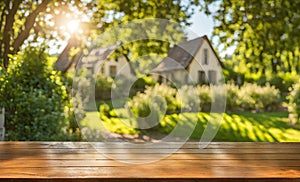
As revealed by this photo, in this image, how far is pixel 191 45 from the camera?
27.9 metres

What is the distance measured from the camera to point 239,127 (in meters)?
10.8

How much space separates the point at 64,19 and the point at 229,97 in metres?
8.00

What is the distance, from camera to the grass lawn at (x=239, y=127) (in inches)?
375

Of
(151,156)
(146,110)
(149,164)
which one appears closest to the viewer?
(149,164)

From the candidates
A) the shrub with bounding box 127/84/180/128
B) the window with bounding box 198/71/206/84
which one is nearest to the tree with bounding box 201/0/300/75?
the shrub with bounding box 127/84/180/128

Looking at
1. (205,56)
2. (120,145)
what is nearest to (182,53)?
(205,56)

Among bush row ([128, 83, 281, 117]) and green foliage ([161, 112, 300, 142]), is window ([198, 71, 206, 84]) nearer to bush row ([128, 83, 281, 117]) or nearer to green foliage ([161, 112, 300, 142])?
bush row ([128, 83, 281, 117])

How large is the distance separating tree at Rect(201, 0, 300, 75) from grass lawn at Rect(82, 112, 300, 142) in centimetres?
211

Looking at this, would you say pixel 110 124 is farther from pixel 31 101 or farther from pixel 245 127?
pixel 31 101

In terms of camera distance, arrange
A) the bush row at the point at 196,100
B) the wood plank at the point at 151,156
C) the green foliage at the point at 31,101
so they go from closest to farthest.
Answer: the wood plank at the point at 151,156
the green foliage at the point at 31,101
the bush row at the point at 196,100

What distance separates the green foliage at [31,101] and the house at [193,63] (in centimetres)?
1900

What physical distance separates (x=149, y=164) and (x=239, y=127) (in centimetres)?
902

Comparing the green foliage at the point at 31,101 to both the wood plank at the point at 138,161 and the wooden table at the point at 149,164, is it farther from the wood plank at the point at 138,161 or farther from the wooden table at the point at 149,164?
the wood plank at the point at 138,161

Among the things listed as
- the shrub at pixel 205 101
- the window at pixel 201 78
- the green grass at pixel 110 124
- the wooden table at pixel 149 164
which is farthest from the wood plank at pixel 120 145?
the window at pixel 201 78
